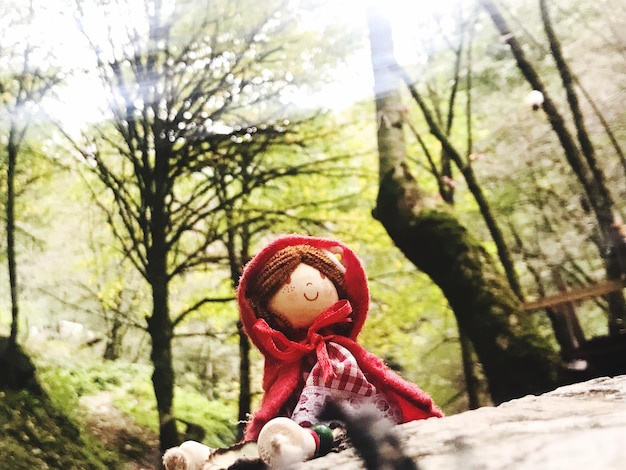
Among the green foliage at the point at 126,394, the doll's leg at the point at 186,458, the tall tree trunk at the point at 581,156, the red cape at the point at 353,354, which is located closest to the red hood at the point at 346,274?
the red cape at the point at 353,354

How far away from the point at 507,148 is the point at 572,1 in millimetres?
390

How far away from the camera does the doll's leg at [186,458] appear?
68 cm

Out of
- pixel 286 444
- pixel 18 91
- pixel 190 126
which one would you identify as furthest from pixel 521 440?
pixel 18 91

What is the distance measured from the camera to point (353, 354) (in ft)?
2.69

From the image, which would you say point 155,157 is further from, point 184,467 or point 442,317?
point 184,467

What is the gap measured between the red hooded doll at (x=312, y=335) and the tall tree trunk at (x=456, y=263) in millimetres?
409

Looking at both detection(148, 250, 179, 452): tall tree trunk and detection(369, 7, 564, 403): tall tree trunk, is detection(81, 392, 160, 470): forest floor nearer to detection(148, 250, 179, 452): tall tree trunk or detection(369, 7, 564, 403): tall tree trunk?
detection(148, 250, 179, 452): tall tree trunk

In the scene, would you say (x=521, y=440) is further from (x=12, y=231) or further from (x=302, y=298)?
(x=12, y=231)

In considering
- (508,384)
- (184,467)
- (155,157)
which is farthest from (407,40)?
(184,467)

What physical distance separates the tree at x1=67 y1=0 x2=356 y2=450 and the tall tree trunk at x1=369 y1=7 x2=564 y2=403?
0.17 m

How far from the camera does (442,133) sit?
55.7 inches

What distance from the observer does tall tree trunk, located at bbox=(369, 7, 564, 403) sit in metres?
1.18

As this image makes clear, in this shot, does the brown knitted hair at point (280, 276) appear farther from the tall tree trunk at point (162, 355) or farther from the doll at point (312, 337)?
the tall tree trunk at point (162, 355)

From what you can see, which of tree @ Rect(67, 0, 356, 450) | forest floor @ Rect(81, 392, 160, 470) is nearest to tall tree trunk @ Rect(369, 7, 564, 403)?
tree @ Rect(67, 0, 356, 450)
